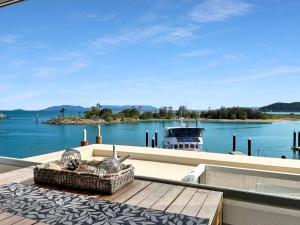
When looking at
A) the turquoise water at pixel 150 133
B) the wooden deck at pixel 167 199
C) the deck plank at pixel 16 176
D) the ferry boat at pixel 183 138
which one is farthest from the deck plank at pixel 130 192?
the ferry boat at pixel 183 138

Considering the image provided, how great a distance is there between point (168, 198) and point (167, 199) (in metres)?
0.01

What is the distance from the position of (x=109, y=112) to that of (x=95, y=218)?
47.7 meters

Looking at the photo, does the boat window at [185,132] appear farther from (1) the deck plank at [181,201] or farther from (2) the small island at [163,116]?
(2) the small island at [163,116]

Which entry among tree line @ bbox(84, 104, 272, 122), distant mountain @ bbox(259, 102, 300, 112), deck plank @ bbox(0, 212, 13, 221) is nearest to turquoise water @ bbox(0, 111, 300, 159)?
tree line @ bbox(84, 104, 272, 122)

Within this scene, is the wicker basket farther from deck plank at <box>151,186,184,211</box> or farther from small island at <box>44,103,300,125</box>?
small island at <box>44,103,300,125</box>

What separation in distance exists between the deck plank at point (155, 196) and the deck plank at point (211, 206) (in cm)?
24

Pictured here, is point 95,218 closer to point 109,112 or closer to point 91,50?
point 91,50

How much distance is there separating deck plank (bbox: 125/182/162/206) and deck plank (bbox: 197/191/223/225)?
0.31 metres

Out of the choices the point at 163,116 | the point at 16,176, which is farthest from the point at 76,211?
the point at 163,116

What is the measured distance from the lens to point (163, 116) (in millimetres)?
41406

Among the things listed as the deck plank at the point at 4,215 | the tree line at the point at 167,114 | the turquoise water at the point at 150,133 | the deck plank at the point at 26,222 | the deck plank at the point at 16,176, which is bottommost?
the turquoise water at the point at 150,133

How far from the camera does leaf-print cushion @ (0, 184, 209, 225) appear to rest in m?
1.27

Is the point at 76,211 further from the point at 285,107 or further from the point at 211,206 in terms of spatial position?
the point at 285,107

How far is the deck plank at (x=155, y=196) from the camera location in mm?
1479
